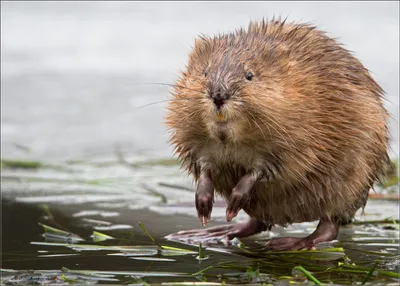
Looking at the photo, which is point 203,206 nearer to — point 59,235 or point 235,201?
point 235,201

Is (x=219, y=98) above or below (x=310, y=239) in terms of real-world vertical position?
above

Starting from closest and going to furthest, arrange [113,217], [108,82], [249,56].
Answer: [249,56]
[113,217]
[108,82]

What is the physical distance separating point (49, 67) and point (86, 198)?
4.58 metres

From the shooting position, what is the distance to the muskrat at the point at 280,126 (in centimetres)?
507

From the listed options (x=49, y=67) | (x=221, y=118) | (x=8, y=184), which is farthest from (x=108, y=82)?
(x=221, y=118)

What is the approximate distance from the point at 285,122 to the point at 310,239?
952 millimetres

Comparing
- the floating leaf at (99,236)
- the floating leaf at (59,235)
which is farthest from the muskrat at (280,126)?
the floating leaf at (59,235)

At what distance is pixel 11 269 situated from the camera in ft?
16.0

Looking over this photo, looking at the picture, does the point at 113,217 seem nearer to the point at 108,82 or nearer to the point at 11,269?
the point at 11,269

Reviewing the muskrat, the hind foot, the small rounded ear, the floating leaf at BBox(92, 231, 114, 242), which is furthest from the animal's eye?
the floating leaf at BBox(92, 231, 114, 242)

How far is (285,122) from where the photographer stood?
5.17 m

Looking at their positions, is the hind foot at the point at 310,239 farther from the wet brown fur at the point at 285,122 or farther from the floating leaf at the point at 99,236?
the floating leaf at the point at 99,236

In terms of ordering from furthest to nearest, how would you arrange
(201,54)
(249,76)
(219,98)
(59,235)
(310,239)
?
(59,235)
(310,239)
(201,54)
(249,76)
(219,98)

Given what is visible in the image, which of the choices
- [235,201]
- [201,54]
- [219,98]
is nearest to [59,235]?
[235,201]
